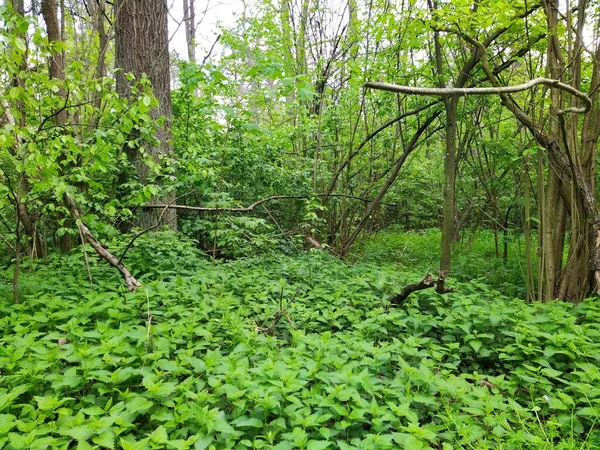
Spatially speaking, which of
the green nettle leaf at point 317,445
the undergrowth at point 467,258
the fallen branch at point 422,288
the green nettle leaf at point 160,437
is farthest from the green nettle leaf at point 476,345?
the green nettle leaf at point 160,437

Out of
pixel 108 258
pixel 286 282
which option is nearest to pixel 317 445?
pixel 286 282

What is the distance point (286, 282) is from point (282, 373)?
209 cm

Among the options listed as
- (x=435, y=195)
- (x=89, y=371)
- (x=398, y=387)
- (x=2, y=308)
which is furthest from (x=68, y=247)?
(x=435, y=195)

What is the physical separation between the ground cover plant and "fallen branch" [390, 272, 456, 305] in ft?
0.27

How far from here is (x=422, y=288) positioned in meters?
3.38

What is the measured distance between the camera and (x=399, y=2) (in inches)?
247

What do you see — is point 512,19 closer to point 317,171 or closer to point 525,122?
point 525,122

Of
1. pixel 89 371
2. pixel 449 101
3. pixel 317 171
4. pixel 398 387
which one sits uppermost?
pixel 449 101

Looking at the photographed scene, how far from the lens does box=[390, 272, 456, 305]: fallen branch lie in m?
3.36

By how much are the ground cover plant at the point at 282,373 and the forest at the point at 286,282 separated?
0.05ft

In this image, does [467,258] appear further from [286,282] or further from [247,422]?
[247,422]

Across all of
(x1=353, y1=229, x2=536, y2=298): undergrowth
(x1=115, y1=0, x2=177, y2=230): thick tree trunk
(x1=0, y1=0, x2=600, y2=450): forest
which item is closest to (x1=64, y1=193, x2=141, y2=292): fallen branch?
(x1=0, y1=0, x2=600, y2=450): forest

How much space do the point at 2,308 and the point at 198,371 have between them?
181 centimetres

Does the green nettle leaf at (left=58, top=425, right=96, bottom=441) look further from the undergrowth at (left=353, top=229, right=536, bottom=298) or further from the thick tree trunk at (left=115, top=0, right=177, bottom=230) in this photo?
the undergrowth at (left=353, top=229, right=536, bottom=298)
